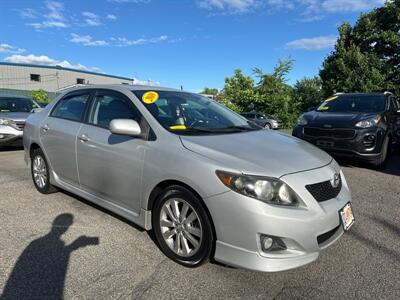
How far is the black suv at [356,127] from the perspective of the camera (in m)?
6.75

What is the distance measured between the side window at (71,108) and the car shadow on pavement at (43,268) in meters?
1.43

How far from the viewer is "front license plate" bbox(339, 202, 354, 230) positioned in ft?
9.86

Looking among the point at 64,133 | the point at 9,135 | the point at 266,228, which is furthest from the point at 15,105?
the point at 266,228

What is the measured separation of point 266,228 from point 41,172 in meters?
3.76

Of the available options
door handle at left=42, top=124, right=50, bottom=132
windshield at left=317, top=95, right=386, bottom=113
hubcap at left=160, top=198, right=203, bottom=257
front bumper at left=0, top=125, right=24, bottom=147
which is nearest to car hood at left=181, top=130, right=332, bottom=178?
hubcap at left=160, top=198, right=203, bottom=257

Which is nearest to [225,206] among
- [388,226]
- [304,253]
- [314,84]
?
[304,253]

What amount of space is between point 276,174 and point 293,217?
35cm

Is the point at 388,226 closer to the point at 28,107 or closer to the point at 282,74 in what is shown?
the point at 28,107

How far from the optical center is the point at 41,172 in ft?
16.7

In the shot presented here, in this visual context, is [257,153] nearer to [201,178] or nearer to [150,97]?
[201,178]

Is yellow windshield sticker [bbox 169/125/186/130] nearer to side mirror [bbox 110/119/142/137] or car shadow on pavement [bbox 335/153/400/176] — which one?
side mirror [bbox 110/119/142/137]

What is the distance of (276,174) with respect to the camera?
8.98ft

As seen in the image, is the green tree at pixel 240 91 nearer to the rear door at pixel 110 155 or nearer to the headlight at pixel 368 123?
the headlight at pixel 368 123

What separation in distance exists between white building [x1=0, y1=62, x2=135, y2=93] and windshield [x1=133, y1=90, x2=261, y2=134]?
136ft
